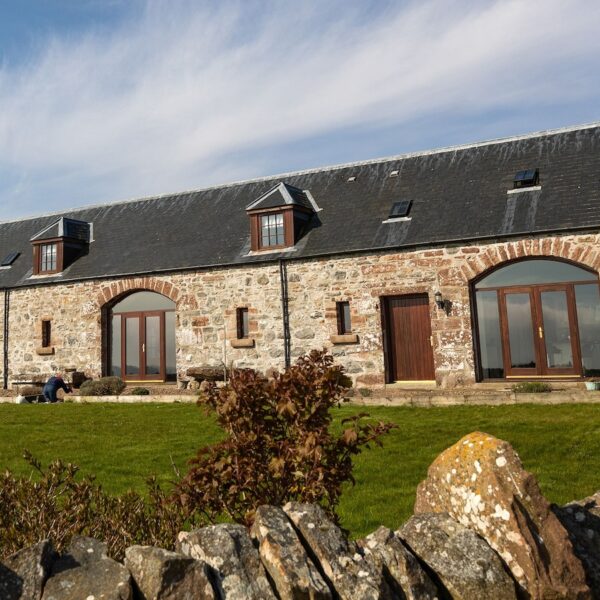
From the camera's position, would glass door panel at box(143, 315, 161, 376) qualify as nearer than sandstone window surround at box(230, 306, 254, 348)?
No

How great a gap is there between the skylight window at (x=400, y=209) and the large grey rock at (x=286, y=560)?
49.8 ft

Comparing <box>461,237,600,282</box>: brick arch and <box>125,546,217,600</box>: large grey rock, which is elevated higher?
<box>461,237,600,282</box>: brick arch

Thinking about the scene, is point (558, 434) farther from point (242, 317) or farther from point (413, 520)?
point (242, 317)

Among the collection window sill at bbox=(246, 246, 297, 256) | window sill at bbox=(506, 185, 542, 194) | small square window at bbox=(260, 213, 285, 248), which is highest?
window sill at bbox=(506, 185, 542, 194)

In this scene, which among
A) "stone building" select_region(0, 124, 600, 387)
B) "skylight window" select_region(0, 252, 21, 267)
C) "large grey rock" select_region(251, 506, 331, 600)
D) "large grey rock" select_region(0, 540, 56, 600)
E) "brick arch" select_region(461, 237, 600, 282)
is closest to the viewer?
"large grey rock" select_region(0, 540, 56, 600)

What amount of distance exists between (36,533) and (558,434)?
7.74 metres

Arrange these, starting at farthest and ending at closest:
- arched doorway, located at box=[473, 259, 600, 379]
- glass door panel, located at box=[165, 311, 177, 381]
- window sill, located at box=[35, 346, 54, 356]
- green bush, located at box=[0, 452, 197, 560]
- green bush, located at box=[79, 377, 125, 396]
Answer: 1. window sill, located at box=[35, 346, 54, 356]
2. glass door panel, located at box=[165, 311, 177, 381]
3. green bush, located at box=[79, 377, 125, 396]
4. arched doorway, located at box=[473, 259, 600, 379]
5. green bush, located at box=[0, 452, 197, 560]

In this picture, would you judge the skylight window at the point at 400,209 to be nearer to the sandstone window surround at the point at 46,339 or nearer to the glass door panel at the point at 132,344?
the glass door panel at the point at 132,344

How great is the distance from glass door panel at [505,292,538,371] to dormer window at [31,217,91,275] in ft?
47.4

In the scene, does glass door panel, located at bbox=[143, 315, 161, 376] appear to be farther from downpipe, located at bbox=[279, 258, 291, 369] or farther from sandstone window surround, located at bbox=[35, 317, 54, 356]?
downpipe, located at bbox=[279, 258, 291, 369]

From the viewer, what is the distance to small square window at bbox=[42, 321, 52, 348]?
21000 millimetres

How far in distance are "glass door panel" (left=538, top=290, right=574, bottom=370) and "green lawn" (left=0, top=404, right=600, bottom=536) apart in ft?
13.9

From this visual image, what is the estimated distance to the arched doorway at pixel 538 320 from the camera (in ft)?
50.9

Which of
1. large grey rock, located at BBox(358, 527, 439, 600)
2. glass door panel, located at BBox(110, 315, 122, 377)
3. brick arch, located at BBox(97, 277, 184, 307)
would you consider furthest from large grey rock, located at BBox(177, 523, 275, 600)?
glass door panel, located at BBox(110, 315, 122, 377)
